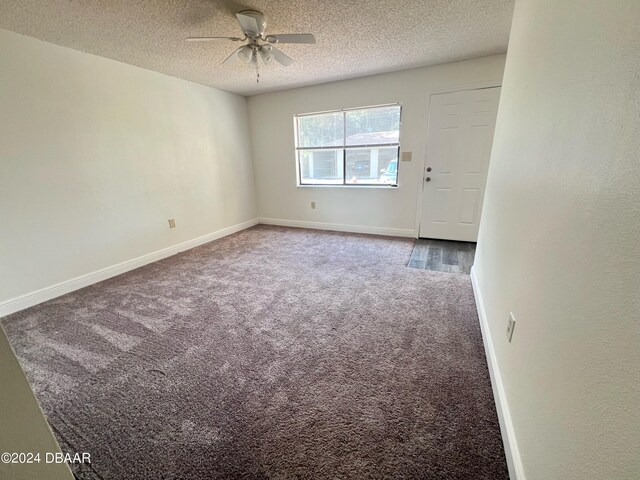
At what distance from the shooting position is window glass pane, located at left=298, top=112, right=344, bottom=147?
4168 millimetres

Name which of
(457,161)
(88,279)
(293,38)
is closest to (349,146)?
(457,161)

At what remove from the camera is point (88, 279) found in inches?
109

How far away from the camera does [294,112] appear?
14.2 feet

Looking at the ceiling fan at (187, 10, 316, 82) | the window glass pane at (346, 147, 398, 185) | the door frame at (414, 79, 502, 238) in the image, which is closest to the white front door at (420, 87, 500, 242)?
the door frame at (414, 79, 502, 238)

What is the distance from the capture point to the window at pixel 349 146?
3879 millimetres

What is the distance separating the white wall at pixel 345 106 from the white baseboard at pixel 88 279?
1.56 metres

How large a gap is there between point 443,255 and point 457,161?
4.28 ft

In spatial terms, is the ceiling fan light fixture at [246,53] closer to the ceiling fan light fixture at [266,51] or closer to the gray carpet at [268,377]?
the ceiling fan light fixture at [266,51]

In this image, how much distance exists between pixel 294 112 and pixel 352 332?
148 inches

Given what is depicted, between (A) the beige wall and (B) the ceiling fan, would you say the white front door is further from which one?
(A) the beige wall

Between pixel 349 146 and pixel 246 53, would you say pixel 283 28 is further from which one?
pixel 349 146

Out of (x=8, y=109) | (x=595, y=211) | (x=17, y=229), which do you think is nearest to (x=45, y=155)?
(x=8, y=109)

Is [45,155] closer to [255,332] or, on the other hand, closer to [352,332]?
[255,332]

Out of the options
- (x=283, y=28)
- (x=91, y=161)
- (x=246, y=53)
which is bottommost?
(x=91, y=161)
